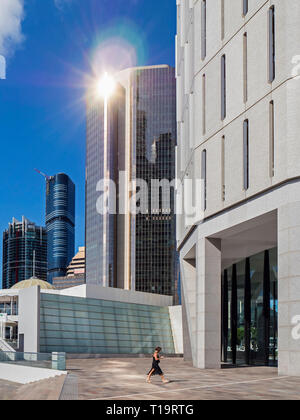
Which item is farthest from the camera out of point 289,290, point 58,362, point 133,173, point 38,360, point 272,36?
point 133,173

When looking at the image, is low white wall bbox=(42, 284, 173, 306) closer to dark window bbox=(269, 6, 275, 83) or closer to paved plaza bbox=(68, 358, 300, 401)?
paved plaza bbox=(68, 358, 300, 401)

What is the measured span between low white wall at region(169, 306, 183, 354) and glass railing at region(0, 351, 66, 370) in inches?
1205

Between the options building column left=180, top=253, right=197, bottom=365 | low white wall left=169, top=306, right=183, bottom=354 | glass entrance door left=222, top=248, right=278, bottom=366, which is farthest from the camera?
low white wall left=169, top=306, right=183, bottom=354

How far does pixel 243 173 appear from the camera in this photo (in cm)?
2877

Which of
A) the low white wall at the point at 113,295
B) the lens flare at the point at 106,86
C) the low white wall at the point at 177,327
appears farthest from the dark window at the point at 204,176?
the lens flare at the point at 106,86

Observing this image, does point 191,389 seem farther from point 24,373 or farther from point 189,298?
point 189,298

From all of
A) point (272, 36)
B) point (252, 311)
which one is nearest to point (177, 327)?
point (252, 311)

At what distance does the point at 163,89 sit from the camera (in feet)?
582

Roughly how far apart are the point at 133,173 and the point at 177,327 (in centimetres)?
11271

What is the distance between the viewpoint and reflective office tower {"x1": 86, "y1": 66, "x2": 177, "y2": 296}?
16512 cm

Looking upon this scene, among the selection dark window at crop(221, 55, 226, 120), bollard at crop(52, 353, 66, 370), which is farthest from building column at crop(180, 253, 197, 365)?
dark window at crop(221, 55, 226, 120)

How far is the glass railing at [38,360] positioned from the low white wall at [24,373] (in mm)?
198

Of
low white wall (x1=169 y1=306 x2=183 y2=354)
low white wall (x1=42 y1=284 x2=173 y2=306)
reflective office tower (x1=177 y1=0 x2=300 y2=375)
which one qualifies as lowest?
low white wall (x1=169 y1=306 x2=183 y2=354)
